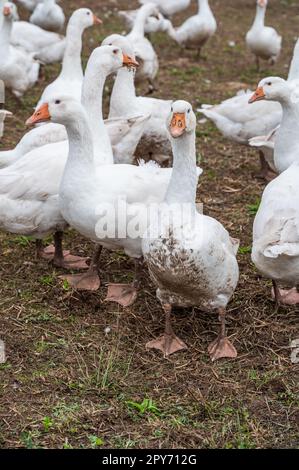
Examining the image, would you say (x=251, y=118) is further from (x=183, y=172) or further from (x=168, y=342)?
(x=168, y=342)

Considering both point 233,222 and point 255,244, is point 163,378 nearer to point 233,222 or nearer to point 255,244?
point 255,244

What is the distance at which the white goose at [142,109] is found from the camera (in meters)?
7.36

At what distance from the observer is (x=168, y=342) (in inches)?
200

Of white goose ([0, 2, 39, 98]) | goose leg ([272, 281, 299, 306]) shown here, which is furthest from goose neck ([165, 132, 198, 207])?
white goose ([0, 2, 39, 98])

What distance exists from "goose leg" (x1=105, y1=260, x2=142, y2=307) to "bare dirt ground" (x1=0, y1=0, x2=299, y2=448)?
66mm

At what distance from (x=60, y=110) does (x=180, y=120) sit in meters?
1.06

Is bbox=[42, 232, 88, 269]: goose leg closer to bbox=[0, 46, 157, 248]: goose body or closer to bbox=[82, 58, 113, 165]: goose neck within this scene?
bbox=[0, 46, 157, 248]: goose body

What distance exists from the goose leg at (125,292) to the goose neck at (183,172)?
1001mm

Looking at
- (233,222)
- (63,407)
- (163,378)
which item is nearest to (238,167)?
(233,222)

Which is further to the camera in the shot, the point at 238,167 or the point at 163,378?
the point at 238,167

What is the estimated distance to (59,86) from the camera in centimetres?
793

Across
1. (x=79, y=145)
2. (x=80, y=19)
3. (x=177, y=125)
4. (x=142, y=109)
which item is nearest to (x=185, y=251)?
(x=177, y=125)

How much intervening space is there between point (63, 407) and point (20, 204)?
183 cm

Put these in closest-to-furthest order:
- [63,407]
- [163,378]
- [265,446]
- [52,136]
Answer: [265,446] → [63,407] → [163,378] → [52,136]
